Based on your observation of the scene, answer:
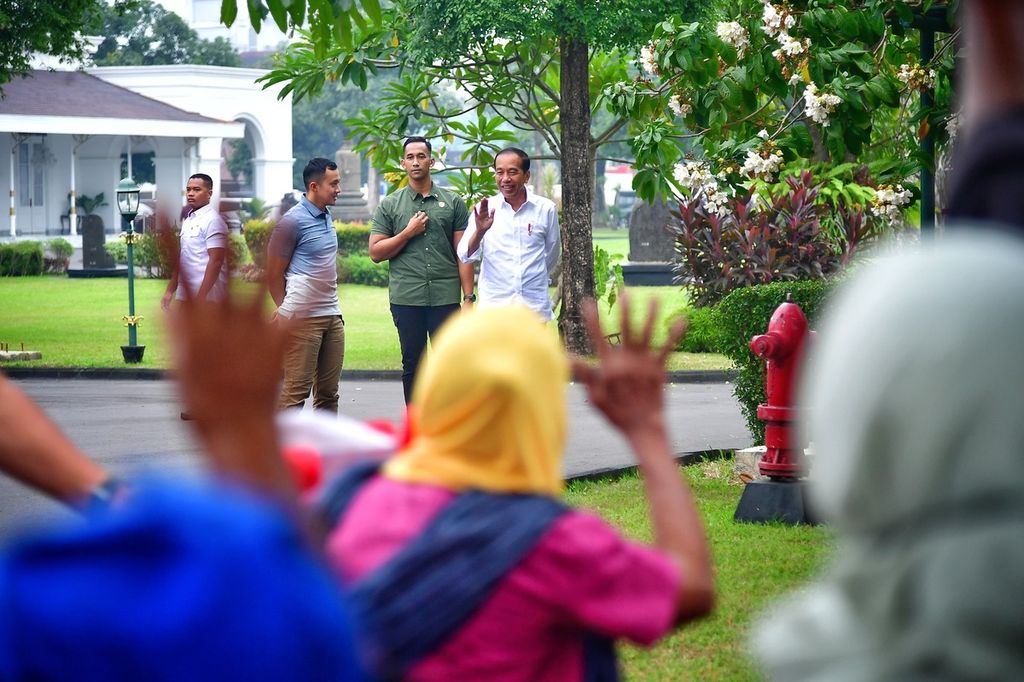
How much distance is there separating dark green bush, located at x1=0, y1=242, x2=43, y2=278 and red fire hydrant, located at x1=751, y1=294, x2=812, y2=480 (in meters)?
28.4

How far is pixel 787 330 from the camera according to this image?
23.2 ft

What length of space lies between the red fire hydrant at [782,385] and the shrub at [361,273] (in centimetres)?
2406

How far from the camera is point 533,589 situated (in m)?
2.18

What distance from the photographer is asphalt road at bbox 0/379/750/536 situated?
957 cm

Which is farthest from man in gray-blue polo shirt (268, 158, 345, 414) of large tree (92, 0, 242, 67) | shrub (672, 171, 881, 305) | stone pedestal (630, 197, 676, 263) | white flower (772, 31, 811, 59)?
large tree (92, 0, 242, 67)

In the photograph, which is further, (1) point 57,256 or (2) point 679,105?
(1) point 57,256

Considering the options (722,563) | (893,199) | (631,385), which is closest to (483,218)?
(893,199)

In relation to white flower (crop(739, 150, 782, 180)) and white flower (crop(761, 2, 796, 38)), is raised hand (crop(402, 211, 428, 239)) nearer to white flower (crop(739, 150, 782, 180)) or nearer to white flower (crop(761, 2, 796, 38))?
white flower (crop(739, 150, 782, 180))

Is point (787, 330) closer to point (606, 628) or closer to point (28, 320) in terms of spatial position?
point (606, 628)

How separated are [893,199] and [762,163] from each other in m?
1.03

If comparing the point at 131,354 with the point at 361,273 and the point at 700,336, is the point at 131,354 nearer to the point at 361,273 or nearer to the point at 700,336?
the point at 700,336

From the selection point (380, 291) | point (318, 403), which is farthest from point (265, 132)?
point (318, 403)

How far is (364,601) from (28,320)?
69.5 feet

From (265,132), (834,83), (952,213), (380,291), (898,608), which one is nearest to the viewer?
(898,608)
